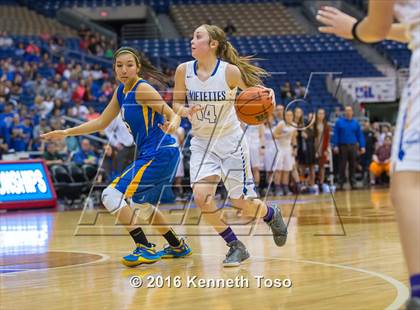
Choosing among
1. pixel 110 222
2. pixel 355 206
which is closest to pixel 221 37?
pixel 110 222

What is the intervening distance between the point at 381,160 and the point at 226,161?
1350 centimetres

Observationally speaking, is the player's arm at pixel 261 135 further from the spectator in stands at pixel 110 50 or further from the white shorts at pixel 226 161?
the spectator in stands at pixel 110 50

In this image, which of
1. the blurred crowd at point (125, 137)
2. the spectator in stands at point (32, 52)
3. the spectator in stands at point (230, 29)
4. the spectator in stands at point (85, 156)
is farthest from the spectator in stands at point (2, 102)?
the spectator in stands at point (230, 29)

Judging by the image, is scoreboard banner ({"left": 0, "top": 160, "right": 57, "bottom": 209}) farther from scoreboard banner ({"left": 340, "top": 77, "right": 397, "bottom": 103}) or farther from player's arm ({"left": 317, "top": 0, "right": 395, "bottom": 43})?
scoreboard banner ({"left": 340, "top": 77, "right": 397, "bottom": 103})

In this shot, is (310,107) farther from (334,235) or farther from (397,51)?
(334,235)

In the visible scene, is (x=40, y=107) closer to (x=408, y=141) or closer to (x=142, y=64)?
(x=142, y=64)

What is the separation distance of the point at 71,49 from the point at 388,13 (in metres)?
22.4

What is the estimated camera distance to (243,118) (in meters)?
6.63

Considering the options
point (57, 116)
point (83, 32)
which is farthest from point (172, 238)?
point (83, 32)

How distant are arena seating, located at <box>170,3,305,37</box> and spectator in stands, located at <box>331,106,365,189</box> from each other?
45.8 feet

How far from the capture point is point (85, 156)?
1570 cm

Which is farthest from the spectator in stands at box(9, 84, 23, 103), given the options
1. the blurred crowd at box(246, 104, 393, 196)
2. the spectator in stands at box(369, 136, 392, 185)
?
the spectator in stands at box(369, 136, 392, 185)

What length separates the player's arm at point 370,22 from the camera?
3.38 m

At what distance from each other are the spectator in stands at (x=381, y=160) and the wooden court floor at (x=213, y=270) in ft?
30.6
